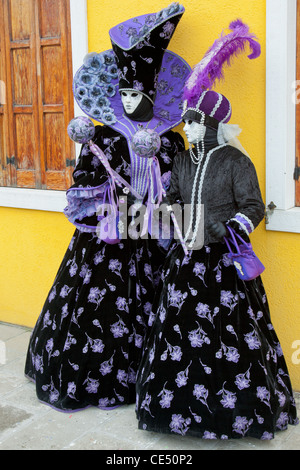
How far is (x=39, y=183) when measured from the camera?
4.63 meters

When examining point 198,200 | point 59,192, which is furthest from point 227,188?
point 59,192

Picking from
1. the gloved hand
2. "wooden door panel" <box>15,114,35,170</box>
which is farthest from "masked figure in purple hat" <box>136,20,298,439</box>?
"wooden door panel" <box>15,114,35,170</box>

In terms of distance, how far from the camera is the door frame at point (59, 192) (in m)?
4.06

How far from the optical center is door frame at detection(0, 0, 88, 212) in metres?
4.06

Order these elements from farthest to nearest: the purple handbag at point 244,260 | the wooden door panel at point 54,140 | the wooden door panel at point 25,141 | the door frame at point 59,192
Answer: the wooden door panel at point 25,141 → the wooden door panel at point 54,140 → the door frame at point 59,192 → the purple handbag at point 244,260

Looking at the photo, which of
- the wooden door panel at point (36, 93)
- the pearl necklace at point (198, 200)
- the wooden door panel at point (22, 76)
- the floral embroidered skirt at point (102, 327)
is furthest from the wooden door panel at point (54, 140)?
the pearl necklace at point (198, 200)

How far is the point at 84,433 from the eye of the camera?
10.6ft

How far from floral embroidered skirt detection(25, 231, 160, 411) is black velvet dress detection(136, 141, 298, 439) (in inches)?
12.3

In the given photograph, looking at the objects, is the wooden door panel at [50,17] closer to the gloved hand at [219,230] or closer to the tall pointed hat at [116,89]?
the tall pointed hat at [116,89]

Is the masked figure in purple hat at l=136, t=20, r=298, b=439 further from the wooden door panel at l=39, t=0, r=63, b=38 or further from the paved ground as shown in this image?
the wooden door panel at l=39, t=0, r=63, b=38

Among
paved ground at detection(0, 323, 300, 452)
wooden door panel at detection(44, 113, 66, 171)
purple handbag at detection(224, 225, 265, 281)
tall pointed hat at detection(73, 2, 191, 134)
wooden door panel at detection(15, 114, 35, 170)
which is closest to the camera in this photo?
purple handbag at detection(224, 225, 265, 281)

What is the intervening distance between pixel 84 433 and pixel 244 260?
122cm

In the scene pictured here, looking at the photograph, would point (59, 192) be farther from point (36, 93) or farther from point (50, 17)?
point (50, 17)

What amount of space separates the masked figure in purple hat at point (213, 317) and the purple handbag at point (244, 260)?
51 millimetres
